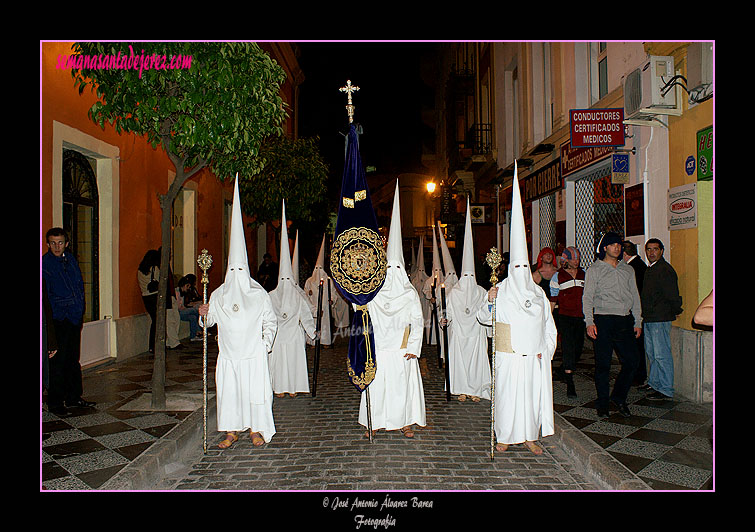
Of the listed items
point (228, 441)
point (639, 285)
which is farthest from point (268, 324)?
point (639, 285)

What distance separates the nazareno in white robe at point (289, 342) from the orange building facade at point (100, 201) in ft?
10.8

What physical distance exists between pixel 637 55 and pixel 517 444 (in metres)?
7.16

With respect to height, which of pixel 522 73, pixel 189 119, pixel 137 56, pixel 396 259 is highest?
pixel 522 73

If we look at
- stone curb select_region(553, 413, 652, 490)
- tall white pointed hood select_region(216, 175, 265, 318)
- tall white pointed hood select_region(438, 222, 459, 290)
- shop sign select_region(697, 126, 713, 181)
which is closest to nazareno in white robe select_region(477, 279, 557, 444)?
stone curb select_region(553, 413, 652, 490)

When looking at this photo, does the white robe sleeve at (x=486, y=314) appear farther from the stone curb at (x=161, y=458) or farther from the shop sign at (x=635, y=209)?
the shop sign at (x=635, y=209)

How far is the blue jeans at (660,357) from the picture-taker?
736 centimetres

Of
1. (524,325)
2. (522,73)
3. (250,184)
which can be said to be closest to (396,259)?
(524,325)

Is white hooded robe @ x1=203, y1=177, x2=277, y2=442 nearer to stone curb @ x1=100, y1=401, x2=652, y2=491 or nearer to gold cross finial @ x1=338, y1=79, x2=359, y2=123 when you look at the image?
stone curb @ x1=100, y1=401, x2=652, y2=491

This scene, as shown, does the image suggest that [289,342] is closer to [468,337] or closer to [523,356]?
Answer: [468,337]

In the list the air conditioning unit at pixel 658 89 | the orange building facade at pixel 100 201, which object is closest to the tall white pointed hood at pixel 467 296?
the air conditioning unit at pixel 658 89

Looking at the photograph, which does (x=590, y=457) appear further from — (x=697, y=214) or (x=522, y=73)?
(x=522, y=73)

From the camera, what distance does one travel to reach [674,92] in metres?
7.98

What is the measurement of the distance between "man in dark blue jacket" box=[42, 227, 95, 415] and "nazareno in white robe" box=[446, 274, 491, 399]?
4.82m

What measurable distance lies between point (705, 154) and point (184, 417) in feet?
23.5
